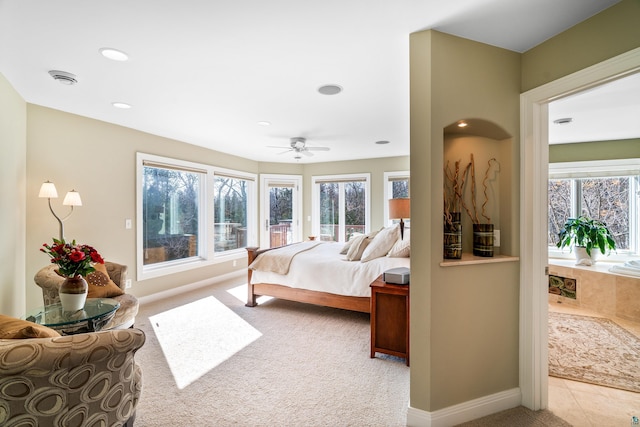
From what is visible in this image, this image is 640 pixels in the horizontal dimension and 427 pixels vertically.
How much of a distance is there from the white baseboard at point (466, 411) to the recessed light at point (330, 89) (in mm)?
2625

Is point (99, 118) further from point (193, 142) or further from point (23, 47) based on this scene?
point (23, 47)

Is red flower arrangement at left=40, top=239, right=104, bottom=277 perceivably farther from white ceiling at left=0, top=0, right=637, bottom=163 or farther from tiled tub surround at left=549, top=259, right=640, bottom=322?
tiled tub surround at left=549, top=259, right=640, bottom=322

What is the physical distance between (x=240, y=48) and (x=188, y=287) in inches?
157

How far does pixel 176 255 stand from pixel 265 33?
160 inches

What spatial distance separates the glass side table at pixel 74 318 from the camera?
1.91 meters

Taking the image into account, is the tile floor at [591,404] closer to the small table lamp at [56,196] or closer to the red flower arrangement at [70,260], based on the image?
the red flower arrangement at [70,260]

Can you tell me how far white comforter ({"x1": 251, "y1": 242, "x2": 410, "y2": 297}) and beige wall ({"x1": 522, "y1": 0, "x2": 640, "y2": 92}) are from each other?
2.10 m

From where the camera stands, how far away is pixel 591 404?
203 cm

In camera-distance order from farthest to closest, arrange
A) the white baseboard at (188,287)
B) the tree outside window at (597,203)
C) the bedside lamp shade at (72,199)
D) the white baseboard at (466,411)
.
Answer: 1. the tree outside window at (597,203)
2. the white baseboard at (188,287)
3. the bedside lamp shade at (72,199)
4. the white baseboard at (466,411)

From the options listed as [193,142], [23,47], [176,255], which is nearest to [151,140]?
[193,142]

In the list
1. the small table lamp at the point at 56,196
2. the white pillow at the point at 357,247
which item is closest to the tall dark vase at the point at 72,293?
the small table lamp at the point at 56,196

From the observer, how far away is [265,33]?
188 cm

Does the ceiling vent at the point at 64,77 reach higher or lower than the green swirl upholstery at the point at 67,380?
higher

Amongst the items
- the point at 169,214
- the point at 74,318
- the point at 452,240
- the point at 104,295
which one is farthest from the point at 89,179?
the point at 452,240
